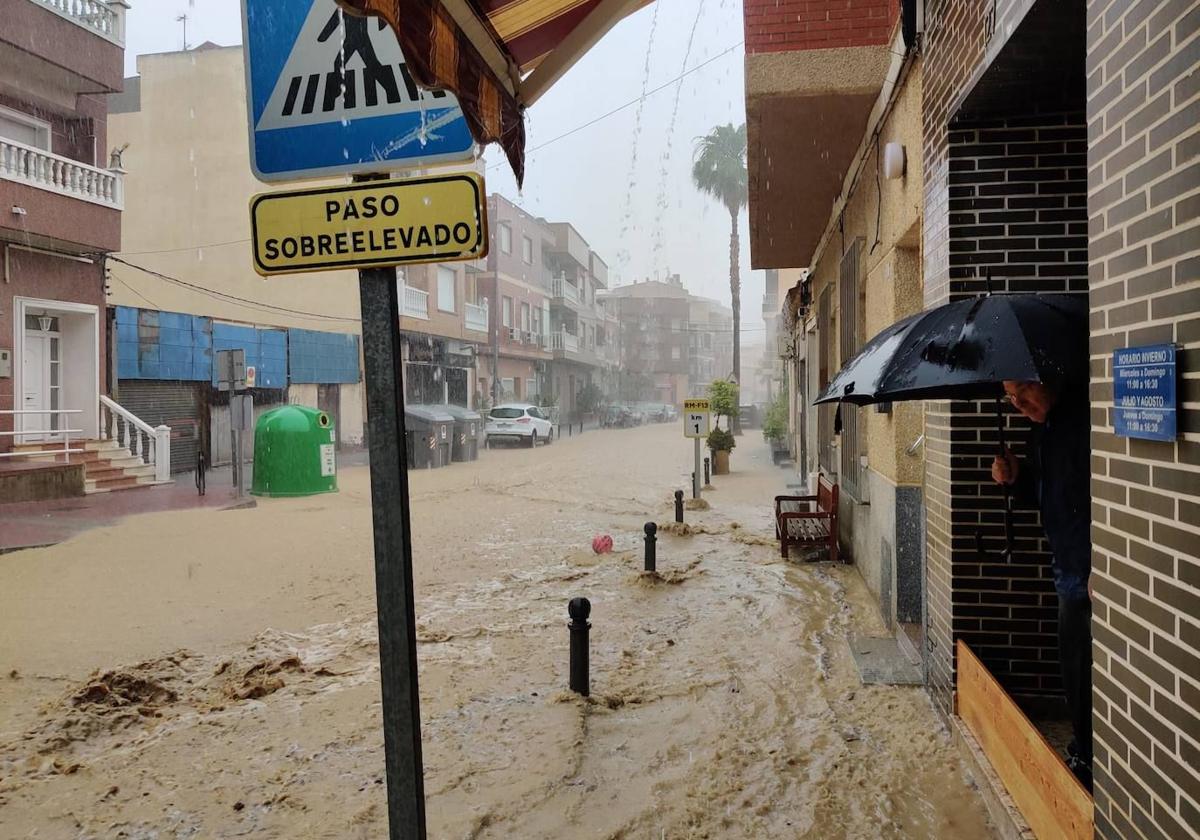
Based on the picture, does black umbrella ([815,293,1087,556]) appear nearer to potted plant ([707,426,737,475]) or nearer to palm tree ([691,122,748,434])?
potted plant ([707,426,737,475])

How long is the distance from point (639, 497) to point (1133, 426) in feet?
44.9

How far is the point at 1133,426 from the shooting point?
85.8 inches

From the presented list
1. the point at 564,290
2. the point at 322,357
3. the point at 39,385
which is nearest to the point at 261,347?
the point at 322,357

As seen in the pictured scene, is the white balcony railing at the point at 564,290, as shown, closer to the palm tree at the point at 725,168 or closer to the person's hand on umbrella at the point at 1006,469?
the palm tree at the point at 725,168

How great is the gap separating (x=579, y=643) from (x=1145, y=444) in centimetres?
360

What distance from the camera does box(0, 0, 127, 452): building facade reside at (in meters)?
14.8

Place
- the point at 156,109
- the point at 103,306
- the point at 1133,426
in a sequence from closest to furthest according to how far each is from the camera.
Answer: the point at 1133,426 < the point at 103,306 < the point at 156,109

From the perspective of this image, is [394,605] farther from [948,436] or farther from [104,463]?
[104,463]

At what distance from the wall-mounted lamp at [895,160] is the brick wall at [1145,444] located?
3359 millimetres

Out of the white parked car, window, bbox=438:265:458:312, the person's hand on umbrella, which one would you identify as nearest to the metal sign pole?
the person's hand on umbrella

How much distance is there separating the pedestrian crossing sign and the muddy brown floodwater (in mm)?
2780

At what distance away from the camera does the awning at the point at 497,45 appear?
2.31 m

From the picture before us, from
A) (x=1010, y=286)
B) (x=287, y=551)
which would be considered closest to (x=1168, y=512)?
(x=1010, y=286)

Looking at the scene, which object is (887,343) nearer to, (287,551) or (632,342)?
(287,551)
